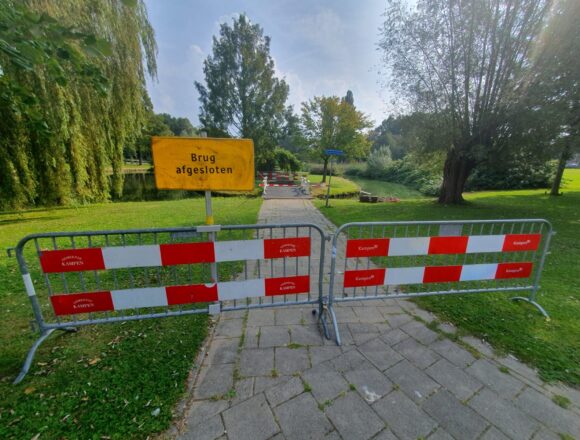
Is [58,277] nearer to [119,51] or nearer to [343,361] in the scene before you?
[343,361]

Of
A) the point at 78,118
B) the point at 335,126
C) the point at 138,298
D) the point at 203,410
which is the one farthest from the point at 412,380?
the point at 335,126

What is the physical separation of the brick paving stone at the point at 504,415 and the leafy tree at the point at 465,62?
9984 millimetres

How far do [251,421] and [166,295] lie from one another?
1473 millimetres

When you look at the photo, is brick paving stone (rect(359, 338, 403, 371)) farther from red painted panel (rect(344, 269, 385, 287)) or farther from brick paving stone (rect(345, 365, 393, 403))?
red painted panel (rect(344, 269, 385, 287))

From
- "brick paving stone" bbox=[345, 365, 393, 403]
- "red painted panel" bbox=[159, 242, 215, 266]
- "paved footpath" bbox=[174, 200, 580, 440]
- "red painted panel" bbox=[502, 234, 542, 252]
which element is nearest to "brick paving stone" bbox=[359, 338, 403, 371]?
"paved footpath" bbox=[174, 200, 580, 440]

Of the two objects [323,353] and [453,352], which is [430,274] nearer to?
[453,352]

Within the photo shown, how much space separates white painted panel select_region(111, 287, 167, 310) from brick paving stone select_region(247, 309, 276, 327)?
41.1 inches

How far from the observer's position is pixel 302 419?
6.07 ft

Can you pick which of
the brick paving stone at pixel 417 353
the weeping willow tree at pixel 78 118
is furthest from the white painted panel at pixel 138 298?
the weeping willow tree at pixel 78 118

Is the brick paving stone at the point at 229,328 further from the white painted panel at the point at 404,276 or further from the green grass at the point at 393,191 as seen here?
the green grass at the point at 393,191

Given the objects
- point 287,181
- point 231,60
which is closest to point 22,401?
point 287,181

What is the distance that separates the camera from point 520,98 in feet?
26.1

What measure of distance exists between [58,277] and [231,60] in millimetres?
29628

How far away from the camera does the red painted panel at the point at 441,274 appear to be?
3.05 metres
